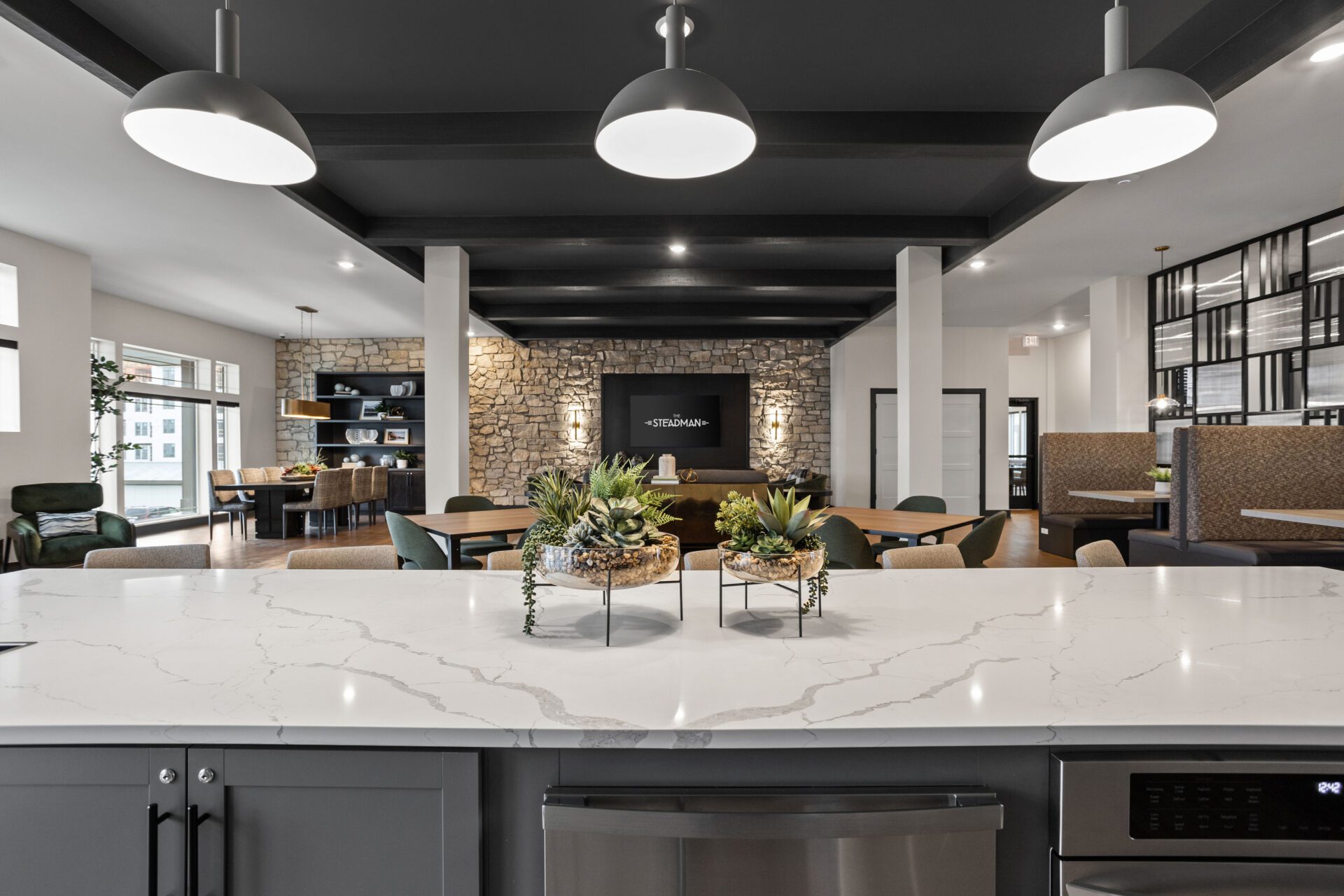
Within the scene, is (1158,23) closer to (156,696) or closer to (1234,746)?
(1234,746)

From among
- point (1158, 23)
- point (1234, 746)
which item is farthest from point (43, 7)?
point (1158, 23)

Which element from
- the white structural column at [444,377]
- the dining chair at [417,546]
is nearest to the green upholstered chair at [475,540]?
the white structural column at [444,377]

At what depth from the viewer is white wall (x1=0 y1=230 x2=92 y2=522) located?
Answer: 17.7ft

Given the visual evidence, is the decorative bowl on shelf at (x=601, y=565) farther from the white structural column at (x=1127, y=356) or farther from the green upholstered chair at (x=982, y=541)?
the white structural column at (x=1127, y=356)

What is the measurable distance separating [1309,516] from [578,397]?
827cm

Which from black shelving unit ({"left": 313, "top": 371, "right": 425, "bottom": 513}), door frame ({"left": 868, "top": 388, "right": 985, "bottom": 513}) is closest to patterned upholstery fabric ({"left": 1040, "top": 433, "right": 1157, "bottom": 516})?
door frame ({"left": 868, "top": 388, "right": 985, "bottom": 513})

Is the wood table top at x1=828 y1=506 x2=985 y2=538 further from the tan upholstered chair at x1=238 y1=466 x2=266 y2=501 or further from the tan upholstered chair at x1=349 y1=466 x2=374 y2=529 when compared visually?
the tan upholstered chair at x1=238 y1=466 x2=266 y2=501

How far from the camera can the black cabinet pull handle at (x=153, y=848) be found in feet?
2.81

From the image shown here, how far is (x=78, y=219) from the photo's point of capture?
5.05 m

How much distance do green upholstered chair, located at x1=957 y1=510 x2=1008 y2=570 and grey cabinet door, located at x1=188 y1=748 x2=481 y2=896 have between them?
2.88 m

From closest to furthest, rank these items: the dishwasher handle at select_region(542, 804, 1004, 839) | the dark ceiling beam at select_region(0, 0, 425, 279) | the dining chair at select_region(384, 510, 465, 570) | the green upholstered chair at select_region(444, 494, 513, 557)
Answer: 1. the dishwasher handle at select_region(542, 804, 1004, 839)
2. the dark ceiling beam at select_region(0, 0, 425, 279)
3. the dining chair at select_region(384, 510, 465, 570)
4. the green upholstered chair at select_region(444, 494, 513, 557)

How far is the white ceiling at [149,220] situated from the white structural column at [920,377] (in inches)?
189

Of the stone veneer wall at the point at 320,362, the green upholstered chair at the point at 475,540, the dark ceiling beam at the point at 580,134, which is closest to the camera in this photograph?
the dark ceiling beam at the point at 580,134

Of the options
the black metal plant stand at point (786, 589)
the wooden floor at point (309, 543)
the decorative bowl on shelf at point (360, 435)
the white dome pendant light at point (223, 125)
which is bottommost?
the wooden floor at point (309, 543)
